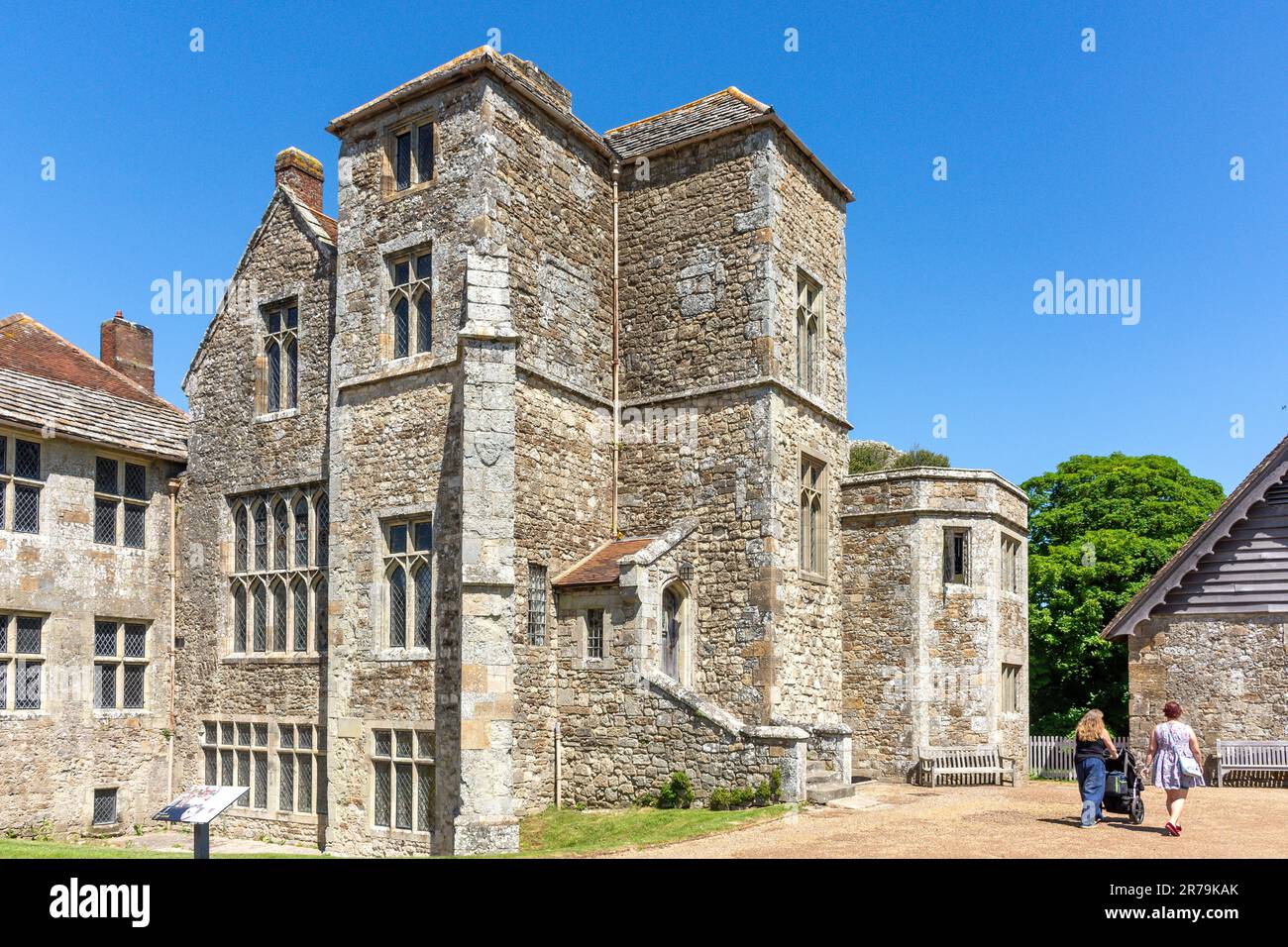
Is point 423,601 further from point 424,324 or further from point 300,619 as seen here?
point 424,324

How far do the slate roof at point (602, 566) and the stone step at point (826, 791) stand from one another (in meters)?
4.11

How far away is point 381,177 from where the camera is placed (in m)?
18.6

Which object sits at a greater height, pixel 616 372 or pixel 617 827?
pixel 616 372

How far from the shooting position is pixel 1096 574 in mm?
34750

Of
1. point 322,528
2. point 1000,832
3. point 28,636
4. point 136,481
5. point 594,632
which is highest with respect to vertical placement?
point 136,481

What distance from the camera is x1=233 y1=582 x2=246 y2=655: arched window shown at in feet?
67.4

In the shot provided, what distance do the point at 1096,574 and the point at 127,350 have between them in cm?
2713

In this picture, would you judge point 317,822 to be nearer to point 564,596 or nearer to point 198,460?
point 564,596

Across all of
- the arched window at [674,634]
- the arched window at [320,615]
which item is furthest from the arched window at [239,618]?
the arched window at [674,634]

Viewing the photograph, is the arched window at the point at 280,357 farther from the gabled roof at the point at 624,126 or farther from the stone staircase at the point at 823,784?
the stone staircase at the point at 823,784

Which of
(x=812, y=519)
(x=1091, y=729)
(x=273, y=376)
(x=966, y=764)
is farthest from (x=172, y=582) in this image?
(x=1091, y=729)

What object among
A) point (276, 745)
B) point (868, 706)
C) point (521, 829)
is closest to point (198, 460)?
point (276, 745)
